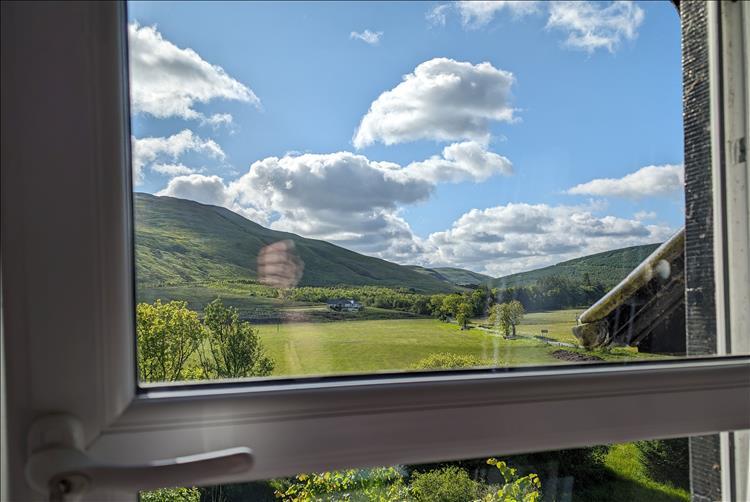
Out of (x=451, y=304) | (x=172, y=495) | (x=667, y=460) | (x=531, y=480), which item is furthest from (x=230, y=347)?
(x=667, y=460)

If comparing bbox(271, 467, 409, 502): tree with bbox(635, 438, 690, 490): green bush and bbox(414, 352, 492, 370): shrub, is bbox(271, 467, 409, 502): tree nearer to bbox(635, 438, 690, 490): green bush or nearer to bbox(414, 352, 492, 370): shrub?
bbox(414, 352, 492, 370): shrub

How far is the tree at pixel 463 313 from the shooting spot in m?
0.79

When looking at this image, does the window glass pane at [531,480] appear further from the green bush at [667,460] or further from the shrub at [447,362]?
the shrub at [447,362]

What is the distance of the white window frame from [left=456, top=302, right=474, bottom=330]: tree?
9 cm

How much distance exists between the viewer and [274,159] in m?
0.71

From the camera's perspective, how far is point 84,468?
537mm

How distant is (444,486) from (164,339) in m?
0.42

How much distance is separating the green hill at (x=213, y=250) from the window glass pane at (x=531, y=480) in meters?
0.25

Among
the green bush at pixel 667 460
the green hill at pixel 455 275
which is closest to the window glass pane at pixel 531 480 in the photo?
the green bush at pixel 667 460

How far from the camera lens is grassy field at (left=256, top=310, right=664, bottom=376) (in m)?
0.70

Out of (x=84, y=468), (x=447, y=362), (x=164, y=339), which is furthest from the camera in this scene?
(x=447, y=362)

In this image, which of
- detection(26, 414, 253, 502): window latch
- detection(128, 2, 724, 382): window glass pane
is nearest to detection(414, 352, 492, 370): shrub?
detection(128, 2, 724, 382): window glass pane

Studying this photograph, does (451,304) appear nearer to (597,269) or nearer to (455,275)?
(455,275)

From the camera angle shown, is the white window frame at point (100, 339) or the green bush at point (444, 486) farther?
the green bush at point (444, 486)
